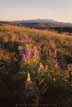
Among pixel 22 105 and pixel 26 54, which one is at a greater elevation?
pixel 26 54

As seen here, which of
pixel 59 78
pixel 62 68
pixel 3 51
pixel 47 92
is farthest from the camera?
pixel 3 51

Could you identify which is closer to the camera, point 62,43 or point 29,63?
point 29,63

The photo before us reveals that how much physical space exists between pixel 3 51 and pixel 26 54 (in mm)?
1524

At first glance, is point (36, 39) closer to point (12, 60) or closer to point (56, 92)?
point (12, 60)

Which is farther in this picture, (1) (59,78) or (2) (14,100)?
(1) (59,78)

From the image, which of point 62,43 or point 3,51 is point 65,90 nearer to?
point 3,51

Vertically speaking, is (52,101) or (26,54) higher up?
(26,54)

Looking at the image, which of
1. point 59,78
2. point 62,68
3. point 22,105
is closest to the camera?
point 22,105

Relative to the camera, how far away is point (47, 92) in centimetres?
860

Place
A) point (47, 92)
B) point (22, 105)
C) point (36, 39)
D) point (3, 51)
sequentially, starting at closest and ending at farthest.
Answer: point (22, 105)
point (47, 92)
point (3, 51)
point (36, 39)

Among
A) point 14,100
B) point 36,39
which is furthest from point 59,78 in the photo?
point 36,39

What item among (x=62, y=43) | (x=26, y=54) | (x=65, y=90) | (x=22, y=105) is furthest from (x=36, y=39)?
(x=22, y=105)

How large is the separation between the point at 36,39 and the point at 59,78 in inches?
177

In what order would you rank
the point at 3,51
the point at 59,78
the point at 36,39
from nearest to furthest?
the point at 59,78
the point at 3,51
the point at 36,39
